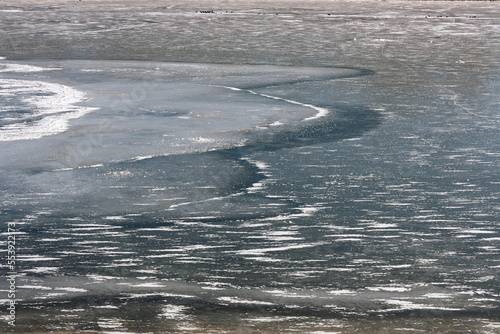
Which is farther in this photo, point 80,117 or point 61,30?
point 61,30

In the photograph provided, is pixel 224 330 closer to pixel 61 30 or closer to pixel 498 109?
pixel 498 109

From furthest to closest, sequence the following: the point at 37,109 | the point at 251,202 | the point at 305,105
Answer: the point at 305,105 < the point at 37,109 < the point at 251,202

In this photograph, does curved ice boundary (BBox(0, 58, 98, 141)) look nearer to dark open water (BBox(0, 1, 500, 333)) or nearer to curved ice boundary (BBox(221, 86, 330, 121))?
dark open water (BBox(0, 1, 500, 333))

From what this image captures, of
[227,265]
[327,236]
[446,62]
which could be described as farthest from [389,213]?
[446,62]

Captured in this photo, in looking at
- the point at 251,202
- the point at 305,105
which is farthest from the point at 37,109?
the point at 251,202

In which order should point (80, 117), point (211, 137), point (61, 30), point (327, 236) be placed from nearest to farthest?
1. point (327, 236)
2. point (211, 137)
3. point (80, 117)
4. point (61, 30)

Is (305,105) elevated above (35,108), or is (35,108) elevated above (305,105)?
(35,108)

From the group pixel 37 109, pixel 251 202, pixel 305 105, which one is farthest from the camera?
pixel 305 105

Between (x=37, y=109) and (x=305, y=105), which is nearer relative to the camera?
(x=37, y=109)

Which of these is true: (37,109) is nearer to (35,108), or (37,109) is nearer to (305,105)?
(35,108)
